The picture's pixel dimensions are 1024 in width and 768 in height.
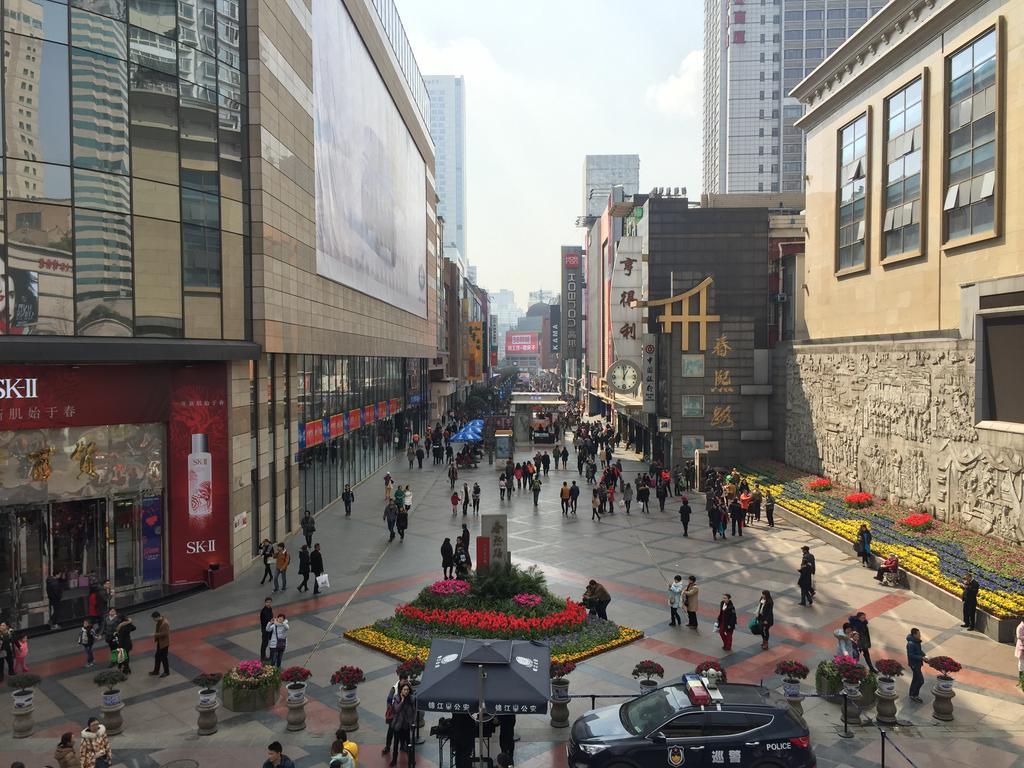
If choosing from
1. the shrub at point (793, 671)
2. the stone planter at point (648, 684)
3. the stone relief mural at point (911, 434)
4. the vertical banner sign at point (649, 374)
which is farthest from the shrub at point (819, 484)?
the stone planter at point (648, 684)

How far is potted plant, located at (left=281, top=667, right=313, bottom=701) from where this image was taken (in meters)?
13.7

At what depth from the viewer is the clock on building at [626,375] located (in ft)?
167

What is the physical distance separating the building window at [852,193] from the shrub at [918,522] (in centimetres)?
1280

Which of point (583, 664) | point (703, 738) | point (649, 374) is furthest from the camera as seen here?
point (649, 374)

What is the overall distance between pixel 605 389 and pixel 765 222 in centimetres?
2881

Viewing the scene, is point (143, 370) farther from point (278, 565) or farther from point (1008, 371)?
point (1008, 371)

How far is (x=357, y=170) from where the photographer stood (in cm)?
3991

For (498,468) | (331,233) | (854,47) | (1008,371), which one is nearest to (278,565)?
(331,233)

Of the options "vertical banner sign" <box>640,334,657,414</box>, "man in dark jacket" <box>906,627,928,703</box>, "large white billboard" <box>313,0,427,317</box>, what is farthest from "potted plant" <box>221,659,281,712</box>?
"vertical banner sign" <box>640,334,657,414</box>

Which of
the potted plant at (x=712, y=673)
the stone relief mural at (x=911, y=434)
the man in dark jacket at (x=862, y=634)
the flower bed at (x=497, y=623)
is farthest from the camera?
the stone relief mural at (x=911, y=434)

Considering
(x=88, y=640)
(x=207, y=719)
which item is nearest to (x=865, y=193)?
(x=207, y=719)

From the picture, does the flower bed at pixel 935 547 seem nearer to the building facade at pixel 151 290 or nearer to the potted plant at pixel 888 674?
the potted plant at pixel 888 674

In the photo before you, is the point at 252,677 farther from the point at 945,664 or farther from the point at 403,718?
the point at 945,664

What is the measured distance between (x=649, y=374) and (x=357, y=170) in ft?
70.7
